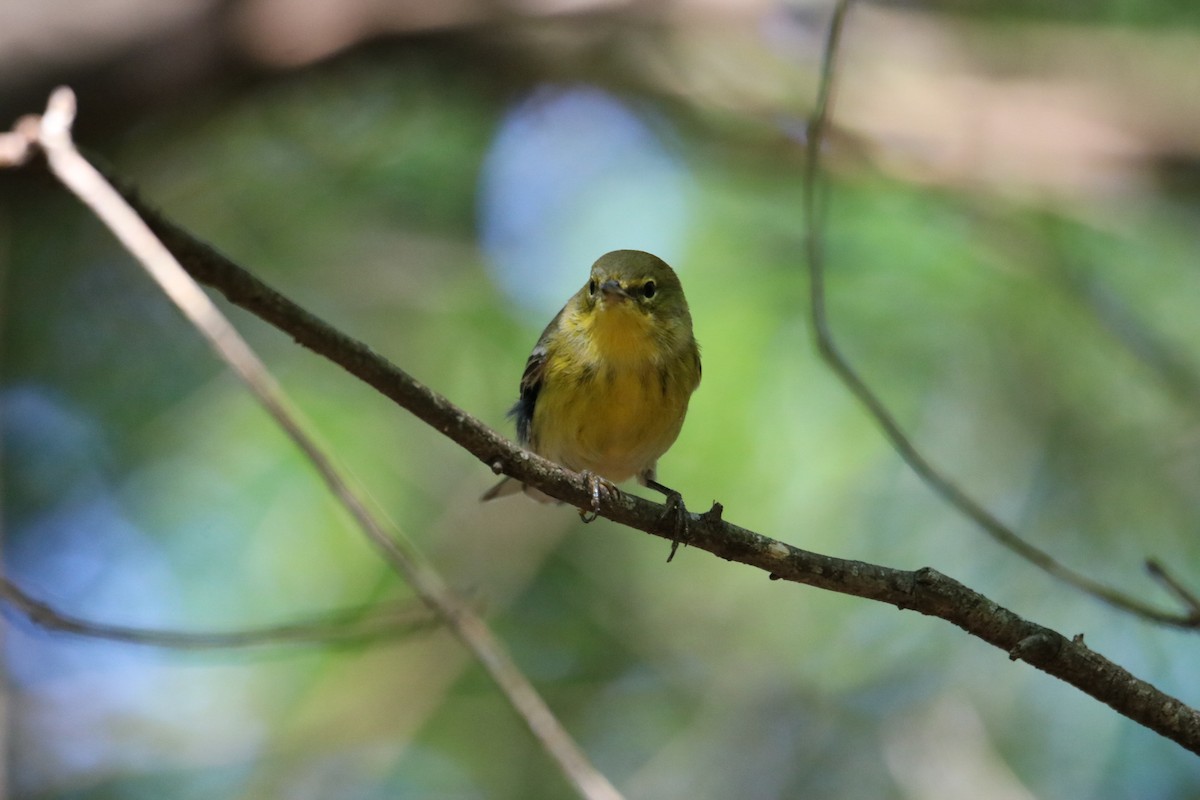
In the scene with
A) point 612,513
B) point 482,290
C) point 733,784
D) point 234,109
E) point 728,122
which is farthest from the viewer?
point 482,290

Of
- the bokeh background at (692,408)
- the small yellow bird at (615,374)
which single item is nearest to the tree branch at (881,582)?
the small yellow bird at (615,374)

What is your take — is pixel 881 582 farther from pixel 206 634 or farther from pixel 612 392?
pixel 206 634

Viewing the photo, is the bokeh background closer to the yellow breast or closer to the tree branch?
the yellow breast

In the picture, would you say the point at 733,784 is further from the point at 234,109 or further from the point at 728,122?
the point at 234,109

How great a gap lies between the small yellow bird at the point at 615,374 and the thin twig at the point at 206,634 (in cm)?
76

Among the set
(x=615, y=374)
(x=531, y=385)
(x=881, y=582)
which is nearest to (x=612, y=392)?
(x=615, y=374)

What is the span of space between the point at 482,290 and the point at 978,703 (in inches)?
156

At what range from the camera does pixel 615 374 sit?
13.6 feet

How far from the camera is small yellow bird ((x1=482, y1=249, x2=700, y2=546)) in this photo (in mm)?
4148

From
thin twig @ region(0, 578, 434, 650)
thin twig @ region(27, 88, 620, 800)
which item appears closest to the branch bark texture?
thin twig @ region(27, 88, 620, 800)

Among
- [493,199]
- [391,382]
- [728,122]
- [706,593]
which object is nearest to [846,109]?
[728,122]

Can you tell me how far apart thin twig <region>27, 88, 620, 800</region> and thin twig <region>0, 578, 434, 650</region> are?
1.55 ft

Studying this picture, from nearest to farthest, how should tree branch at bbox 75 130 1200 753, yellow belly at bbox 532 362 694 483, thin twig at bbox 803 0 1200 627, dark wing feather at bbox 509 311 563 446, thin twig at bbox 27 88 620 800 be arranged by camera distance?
thin twig at bbox 27 88 620 800, tree branch at bbox 75 130 1200 753, thin twig at bbox 803 0 1200 627, yellow belly at bbox 532 362 694 483, dark wing feather at bbox 509 311 563 446

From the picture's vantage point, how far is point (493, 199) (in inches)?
294
